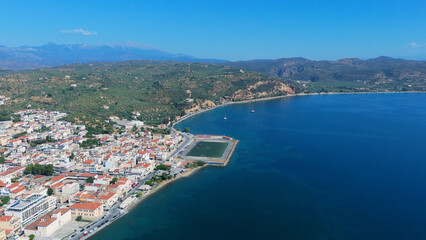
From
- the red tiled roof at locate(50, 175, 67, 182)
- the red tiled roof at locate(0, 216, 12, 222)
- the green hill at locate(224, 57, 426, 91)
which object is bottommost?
the red tiled roof at locate(50, 175, 67, 182)

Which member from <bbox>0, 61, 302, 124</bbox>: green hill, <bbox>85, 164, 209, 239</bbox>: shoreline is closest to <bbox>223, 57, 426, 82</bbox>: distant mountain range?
<bbox>0, 61, 302, 124</bbox>: green hill

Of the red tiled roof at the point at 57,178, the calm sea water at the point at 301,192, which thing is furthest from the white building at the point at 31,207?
the calm sea water at the point at 301,192

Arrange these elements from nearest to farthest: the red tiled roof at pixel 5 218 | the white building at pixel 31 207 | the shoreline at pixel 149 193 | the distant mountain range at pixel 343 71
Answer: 1. the red tiled roof at pixel 5 218
2. the shoreline at pixel 149 193
3. the white building at pixel 31 207
4. the distant mountain range at pixel 343 71

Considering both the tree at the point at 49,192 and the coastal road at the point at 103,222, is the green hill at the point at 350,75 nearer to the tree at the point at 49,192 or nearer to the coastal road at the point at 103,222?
the coastal road at the point at 103,222

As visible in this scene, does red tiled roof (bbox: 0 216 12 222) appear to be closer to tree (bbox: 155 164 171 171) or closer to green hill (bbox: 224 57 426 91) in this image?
tree (bbox: 155 164 171 171)

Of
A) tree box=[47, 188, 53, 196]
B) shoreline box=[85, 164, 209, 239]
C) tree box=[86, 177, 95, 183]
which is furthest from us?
tree box=[86, 177, 95, 183]

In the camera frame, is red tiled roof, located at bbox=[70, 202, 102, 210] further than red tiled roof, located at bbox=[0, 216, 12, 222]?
Yes
